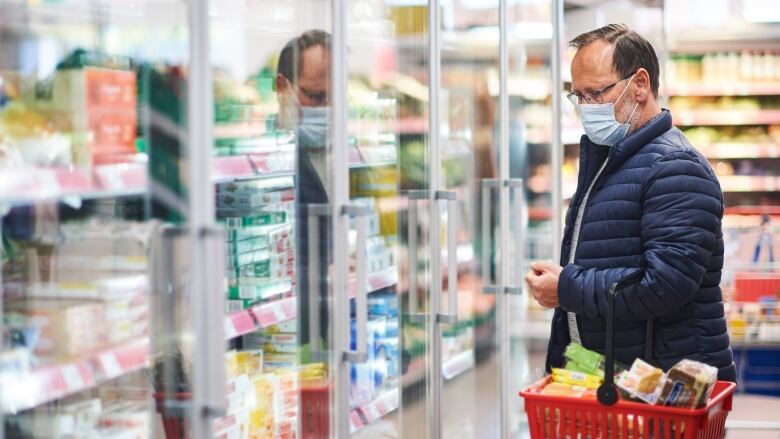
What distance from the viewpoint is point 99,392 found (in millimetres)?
2467

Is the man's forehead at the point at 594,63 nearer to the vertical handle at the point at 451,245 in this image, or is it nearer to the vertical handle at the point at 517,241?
the vertical handle at the point at 451,245

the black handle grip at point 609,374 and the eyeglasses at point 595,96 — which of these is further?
the eyeglasses at point 595,96

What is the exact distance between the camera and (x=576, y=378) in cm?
263

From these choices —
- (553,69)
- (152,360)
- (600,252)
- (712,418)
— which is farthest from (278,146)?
(553,69)

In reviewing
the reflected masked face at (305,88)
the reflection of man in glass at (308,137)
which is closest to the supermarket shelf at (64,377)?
the reflection of man in glass at (308,137)

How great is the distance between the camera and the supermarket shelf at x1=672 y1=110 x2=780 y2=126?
28.0 ft

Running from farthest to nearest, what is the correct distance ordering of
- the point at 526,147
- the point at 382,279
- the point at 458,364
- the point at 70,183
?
the point at 526,147, the point at 458,364, the point at 382,279, the point at 70,183

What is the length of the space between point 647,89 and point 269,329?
1.22m

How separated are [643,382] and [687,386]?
0.10 metres

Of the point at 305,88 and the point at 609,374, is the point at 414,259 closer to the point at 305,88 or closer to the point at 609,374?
the point at 305,88

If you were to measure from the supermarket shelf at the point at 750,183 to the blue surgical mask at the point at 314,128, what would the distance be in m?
6.20

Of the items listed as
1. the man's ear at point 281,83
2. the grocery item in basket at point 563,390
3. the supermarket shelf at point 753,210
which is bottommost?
the grocery item in basket at point 563,390

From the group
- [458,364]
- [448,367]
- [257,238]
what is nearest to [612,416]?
[257,238]

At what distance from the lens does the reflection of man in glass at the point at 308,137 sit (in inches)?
115
